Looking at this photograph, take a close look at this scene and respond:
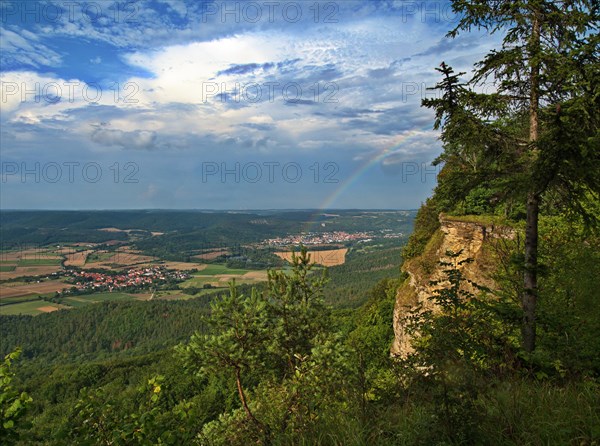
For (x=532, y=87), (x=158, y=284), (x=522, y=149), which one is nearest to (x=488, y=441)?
(x=522, y=149)

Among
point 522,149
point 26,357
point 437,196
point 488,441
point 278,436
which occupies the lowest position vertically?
point 26,357

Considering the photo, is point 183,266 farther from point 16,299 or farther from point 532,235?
point 532,235

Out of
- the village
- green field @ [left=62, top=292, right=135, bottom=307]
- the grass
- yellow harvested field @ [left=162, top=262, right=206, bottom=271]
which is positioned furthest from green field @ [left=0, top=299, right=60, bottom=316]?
yellow harvested field @ [left=162, top=262, right=206, bottom=271]

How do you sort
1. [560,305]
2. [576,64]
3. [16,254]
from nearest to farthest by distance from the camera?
[576,64], [560,305], [16,254]

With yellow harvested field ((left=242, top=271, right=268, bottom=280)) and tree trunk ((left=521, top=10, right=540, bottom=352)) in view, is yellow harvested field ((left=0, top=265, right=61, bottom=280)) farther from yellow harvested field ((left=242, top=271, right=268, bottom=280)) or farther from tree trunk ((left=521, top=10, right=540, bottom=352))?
tree trunk ((left=521, top=10, right=540, bottom=352))

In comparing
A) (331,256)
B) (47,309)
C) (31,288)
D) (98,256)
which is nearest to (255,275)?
(331,256)

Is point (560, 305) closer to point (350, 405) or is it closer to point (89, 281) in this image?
point (350, 405)
